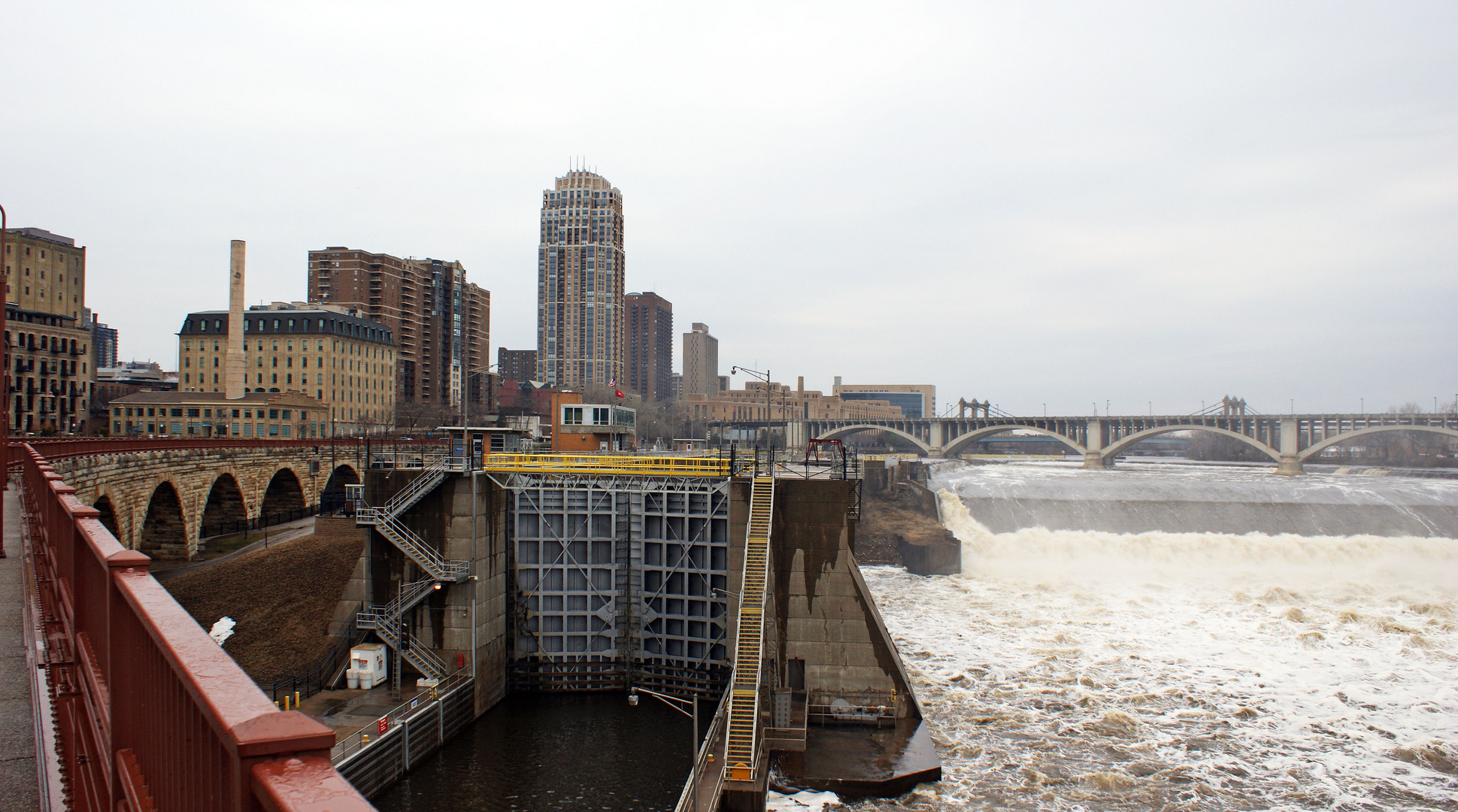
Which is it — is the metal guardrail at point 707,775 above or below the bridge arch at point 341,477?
below

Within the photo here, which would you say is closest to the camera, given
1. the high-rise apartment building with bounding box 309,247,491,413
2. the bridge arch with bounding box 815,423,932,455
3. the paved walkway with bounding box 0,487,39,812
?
the paved walkway with bounding box 0,487,39,812

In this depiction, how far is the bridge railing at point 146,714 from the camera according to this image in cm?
216

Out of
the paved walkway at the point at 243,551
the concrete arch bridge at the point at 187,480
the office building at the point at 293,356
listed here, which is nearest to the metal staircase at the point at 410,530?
the concrete arch bridge at the point at 187,480

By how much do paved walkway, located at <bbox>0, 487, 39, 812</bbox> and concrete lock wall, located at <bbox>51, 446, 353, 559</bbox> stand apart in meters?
17.6

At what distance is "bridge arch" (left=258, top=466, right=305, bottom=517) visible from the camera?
6066cm

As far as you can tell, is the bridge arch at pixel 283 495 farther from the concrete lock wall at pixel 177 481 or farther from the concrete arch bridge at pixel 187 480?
the concrete lock wall at pixel 177 481

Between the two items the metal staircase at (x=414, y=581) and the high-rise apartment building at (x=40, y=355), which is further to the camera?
the high-rise apartment building at (x=40, y=355)

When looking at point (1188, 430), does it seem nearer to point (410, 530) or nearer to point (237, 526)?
point (410, 530)

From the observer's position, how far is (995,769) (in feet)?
87.7

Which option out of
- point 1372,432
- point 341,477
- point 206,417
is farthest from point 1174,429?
point 206,417

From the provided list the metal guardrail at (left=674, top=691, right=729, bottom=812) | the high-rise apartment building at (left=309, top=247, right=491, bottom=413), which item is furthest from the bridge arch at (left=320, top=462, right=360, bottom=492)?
the high-rise apartment building at (left=309, top=247, right=491, bottom=413)

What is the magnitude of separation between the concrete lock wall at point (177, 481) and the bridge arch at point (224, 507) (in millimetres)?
226

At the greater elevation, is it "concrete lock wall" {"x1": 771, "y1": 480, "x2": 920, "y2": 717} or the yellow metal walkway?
the yellow metal walkway

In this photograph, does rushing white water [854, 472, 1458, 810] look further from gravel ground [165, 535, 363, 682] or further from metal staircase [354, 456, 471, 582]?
gravel ground [165, 535, 363, 682]
